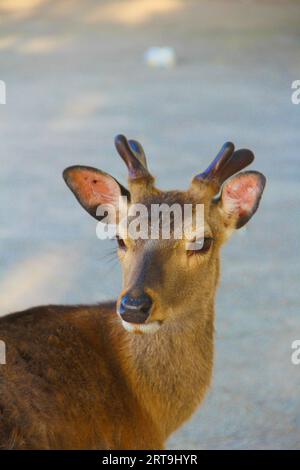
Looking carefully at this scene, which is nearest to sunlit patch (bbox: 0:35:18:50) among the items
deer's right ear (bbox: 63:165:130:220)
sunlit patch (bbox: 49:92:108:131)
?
sunlit patch (bbox: 49:92:108:131)

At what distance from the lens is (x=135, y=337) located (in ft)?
15.6

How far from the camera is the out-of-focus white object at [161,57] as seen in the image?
12258mm

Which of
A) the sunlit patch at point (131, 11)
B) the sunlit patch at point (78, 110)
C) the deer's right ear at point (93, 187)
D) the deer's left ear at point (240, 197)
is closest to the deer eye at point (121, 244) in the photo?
the deer's right ear at point (93, 187)

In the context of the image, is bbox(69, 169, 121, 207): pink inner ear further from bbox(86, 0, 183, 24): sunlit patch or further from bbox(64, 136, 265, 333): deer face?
bbox(86, 0, 183, 24): sunlit patch

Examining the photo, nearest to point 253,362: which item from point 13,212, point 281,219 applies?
point 281,219

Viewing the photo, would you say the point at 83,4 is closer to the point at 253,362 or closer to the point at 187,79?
the point at 187,79

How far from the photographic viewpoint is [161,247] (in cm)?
450

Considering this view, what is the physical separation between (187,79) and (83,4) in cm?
358

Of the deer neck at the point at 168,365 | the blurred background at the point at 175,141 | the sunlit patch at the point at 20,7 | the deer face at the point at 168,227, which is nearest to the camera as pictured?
the deer face at the point at 168,227

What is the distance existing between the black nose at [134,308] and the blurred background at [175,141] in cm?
139

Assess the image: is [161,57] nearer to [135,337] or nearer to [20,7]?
[20,7]

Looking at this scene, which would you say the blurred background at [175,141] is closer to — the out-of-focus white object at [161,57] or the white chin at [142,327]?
the out-of-focus white object at [161,57]

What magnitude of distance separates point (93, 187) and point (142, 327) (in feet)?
2.89

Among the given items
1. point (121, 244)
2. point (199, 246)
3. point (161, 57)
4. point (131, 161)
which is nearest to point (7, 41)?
point (161, 57)
